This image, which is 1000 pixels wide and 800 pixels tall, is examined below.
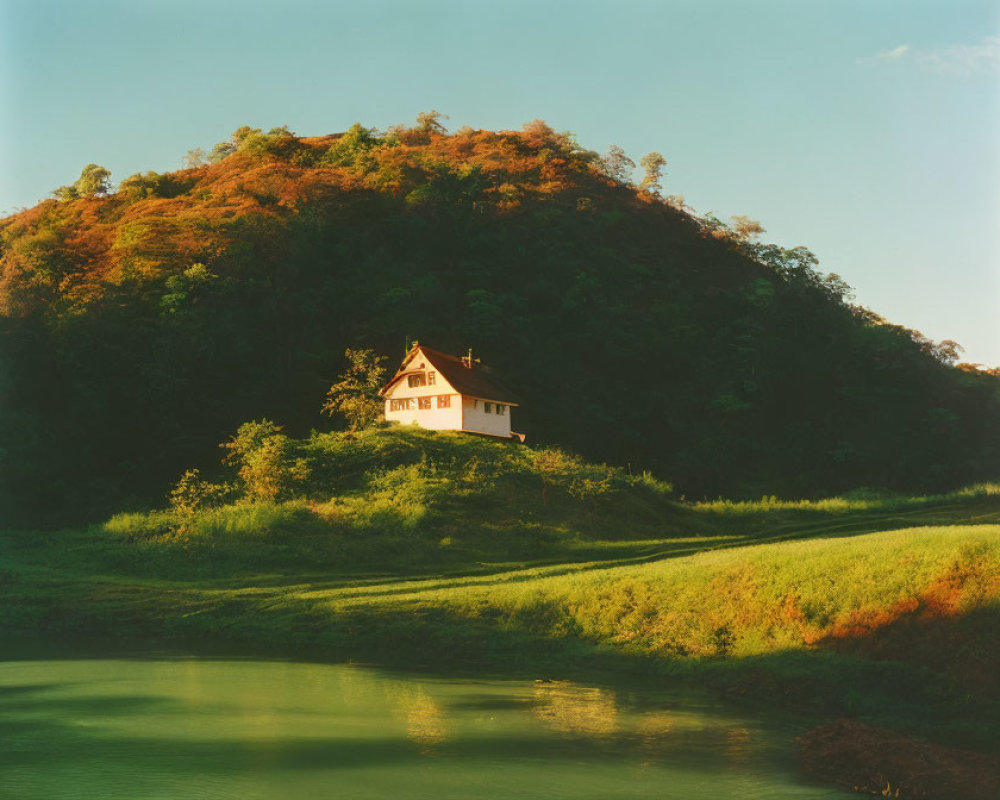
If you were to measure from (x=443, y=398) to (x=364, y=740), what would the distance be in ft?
144

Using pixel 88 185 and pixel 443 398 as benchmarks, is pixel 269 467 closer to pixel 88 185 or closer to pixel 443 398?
pixel 443 398

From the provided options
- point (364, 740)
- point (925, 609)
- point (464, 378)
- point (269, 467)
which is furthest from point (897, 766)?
point (464, 378)

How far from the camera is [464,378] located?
59.6 meters

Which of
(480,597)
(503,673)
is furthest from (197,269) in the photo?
(503,673)

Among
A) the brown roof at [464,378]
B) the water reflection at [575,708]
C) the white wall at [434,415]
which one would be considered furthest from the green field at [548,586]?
the brown roof at [464,378]

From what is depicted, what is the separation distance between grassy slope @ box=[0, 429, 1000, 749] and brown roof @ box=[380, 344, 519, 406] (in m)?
8.94

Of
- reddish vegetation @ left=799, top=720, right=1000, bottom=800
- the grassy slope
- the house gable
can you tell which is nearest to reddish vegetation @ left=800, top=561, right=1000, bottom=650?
the grassy slope

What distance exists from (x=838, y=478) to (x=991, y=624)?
5875 cm

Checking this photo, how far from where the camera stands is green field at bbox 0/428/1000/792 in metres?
18.3

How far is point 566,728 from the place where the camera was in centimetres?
1571

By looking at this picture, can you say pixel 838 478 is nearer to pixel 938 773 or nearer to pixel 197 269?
pixel 197 269

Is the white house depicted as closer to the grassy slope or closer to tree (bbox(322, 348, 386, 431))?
tree (bbox(322, 348, 386, 431))

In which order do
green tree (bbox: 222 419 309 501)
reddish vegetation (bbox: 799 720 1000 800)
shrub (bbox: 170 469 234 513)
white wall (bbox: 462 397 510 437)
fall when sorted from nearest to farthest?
reddish vegetation (bbox: 799 720 1000 800) → shrub (bbox: 170 469 234 513) → green tree (bbox: 222 419 309 501) → white wall (bbox: 462 397 510 437)

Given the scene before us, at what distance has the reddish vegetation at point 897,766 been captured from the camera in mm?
12711
